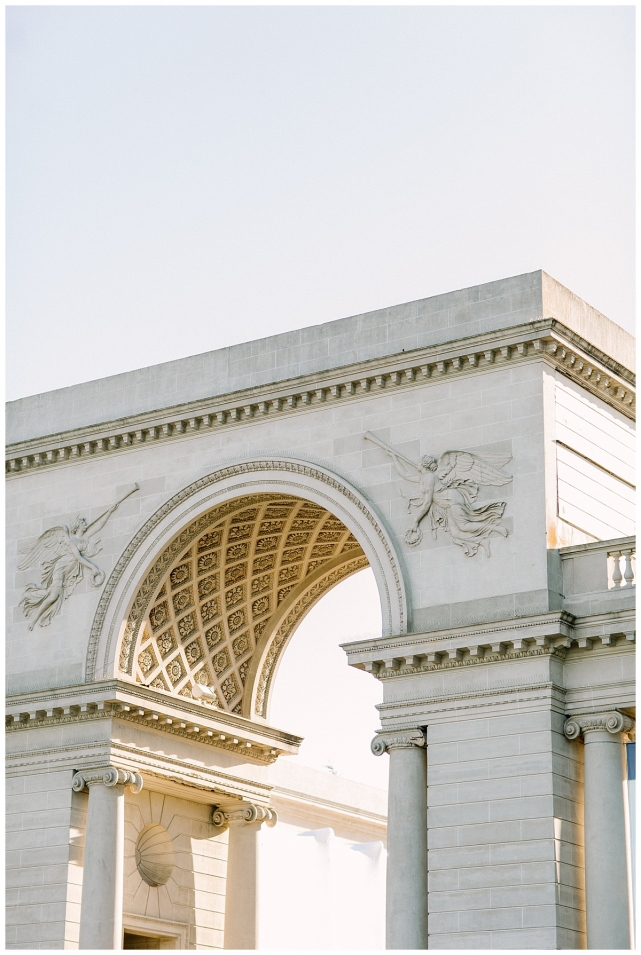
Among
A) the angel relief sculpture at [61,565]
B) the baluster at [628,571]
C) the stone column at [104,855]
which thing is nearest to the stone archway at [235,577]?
the angel relief sculpture at [61,565]

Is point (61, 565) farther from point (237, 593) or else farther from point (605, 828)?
point (605, 828)

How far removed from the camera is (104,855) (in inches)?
1162

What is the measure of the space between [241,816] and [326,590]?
16.9ft

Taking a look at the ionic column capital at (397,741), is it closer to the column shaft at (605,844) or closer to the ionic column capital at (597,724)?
the ionic column capital at (597,724)

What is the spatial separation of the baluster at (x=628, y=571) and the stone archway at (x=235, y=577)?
12.1 feet

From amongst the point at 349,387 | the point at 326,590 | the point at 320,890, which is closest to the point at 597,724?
the point at 349,387

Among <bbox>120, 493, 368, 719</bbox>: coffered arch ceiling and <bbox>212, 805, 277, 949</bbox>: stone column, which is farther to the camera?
<bbox>212, 805, 277, 949</bbox>: stone column

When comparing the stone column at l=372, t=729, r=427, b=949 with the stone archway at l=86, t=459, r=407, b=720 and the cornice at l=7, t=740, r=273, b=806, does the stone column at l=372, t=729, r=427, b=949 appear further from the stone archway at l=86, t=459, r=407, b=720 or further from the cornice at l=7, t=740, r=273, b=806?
the cornice at l=7, t=740, r=273, b=806

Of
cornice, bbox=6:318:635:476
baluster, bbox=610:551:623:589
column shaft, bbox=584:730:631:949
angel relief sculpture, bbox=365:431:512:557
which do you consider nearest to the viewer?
column shaft, bbox=584:730:631:949

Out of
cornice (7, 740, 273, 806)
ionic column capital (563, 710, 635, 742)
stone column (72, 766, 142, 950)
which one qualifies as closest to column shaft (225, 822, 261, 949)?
cornice (7, 740, 273, 806)

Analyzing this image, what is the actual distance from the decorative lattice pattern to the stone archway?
3 cm

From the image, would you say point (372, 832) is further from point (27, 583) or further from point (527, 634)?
point (527, 634)

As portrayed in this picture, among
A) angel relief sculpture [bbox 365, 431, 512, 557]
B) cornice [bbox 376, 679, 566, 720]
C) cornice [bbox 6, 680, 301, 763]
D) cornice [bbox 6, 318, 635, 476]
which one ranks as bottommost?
cornice [bbox 376, 679, 566, 720]

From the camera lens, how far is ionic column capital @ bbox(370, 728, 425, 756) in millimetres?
26766
